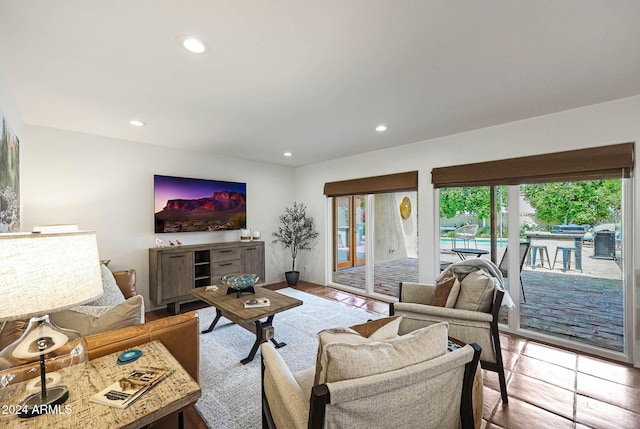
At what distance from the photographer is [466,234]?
3721 mm

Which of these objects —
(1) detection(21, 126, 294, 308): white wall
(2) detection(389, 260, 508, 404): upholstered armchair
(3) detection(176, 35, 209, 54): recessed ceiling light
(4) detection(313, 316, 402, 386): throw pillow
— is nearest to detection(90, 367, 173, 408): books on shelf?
(4) detection(313, 316, 402, 386): throw pillow

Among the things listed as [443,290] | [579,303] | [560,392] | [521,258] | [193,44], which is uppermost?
[193,44]

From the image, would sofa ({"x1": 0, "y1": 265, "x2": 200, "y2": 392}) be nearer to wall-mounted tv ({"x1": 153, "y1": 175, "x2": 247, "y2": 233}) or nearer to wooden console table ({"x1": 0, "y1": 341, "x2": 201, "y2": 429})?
wooden console table ({"x1": 0, "y1": 341, "x2": 201, "y2": 429})

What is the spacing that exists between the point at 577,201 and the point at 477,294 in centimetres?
190

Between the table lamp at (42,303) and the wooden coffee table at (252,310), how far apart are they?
137cm

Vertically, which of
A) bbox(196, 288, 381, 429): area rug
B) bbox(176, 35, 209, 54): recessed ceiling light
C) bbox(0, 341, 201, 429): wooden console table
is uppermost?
bbox(176, 35, 209, 54): recessed ceiling light

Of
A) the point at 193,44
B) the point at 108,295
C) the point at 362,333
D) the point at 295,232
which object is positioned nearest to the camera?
the point at 362,333

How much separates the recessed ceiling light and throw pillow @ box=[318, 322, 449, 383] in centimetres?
184

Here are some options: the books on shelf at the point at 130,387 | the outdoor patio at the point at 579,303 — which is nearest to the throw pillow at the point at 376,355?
the books on shelf at the point at 130,387

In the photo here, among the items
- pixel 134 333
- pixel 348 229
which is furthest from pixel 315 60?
pixel 348 229

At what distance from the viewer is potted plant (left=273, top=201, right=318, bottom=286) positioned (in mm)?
5504

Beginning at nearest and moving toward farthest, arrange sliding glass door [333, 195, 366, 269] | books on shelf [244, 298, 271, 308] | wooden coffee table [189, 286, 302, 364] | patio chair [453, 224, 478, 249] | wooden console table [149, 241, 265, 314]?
1. wooden coffee table [189, 286, 302, 364]
2. books on shelf [244, 298, 271, 308]
3. patio chair [453, 224, 478, 249]
4. wooden console table [149, 241, 265, 314]
5. sliding glass door [333, 195, 366, 269]

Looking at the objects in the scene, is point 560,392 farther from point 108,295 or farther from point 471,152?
point 108,295

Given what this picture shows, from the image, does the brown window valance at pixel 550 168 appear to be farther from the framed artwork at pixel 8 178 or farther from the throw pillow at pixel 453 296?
the framed artwork at pixel 8 178
